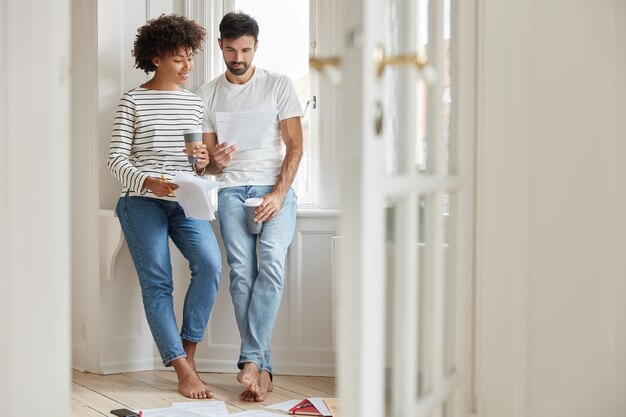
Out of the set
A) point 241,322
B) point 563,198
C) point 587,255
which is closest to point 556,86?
point 563,198

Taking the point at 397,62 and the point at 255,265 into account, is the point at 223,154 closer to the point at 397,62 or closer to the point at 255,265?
the point at 255,265

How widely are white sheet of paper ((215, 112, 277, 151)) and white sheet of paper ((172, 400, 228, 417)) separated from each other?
3.65ft

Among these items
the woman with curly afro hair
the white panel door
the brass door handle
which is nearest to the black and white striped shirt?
the woman with curly afro hair

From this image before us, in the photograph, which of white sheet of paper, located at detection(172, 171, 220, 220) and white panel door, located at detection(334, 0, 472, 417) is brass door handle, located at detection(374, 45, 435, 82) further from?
white sheet of paper, located at detection(172, 171, 220, 220)

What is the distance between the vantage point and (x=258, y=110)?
11.8ft

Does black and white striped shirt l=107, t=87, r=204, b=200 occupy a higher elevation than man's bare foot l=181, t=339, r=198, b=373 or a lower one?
higher

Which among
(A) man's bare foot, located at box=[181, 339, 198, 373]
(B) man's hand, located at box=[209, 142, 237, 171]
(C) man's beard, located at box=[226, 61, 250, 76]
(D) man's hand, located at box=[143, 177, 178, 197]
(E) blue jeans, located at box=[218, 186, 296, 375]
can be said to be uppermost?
(C) man's beard, located at box=[226, 61, 250, 76]

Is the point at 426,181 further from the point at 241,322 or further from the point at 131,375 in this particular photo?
the point at 131,375

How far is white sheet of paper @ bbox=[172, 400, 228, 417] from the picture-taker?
2.96 meters

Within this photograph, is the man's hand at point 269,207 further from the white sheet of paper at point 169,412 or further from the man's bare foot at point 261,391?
the white sheet of paper at point 169,412

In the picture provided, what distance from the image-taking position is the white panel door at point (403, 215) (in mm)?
1427

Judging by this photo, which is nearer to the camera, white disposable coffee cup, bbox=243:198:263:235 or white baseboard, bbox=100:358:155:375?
white disposable coffee cup, bbox=243:198:263:235

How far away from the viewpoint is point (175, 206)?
349 cm
